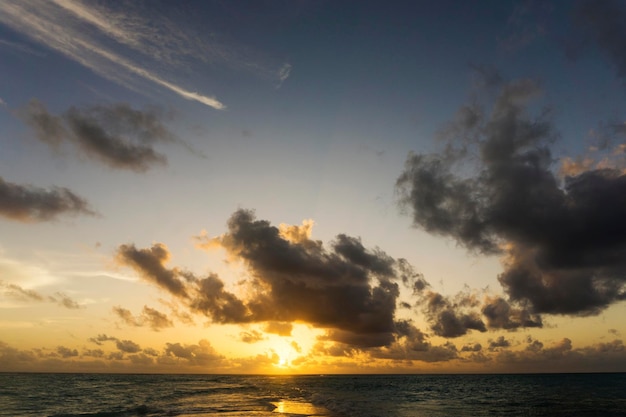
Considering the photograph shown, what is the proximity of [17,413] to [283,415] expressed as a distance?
39.1 meters

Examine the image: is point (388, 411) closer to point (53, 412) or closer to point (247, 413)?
point (247, 413)

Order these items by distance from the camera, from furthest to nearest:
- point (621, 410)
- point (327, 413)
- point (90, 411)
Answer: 1. point (90, 411)
2. point (621, 410)
3. point (327, 413)

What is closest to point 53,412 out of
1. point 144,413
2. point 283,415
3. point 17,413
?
point 17,413

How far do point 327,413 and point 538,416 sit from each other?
84.2 feet

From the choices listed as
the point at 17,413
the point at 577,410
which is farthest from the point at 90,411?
the point at 577,410

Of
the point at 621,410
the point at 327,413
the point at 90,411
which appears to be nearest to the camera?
the point at 327,413

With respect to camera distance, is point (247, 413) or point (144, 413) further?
point (144, 413)

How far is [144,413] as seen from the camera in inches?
Answer: 2142

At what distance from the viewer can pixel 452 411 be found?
57.1 m

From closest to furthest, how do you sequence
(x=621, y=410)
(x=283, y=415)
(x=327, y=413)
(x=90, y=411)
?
(x=283, y=415) → (x=327, y=413) → (x=621, y=410) → (x=90, y=411)

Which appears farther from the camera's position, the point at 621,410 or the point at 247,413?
the point at 621,410

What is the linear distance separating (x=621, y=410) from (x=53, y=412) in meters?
78.4

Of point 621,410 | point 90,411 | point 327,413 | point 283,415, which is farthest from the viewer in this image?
point 90,411

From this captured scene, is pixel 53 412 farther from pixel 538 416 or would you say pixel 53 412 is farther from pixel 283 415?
pixel 538 416
